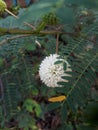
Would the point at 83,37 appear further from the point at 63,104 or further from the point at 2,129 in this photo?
the point at 2,129

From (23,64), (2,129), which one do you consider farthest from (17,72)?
(2,129)

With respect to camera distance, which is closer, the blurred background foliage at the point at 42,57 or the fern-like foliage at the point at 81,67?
the blurred background foliage at the point at 42,57

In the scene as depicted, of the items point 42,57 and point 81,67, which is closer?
point 81,67

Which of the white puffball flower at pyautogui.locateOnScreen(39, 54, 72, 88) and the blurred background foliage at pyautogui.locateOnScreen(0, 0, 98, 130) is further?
the white puffball flower at pyautogui.locateOnScreen(39, 54, 72, 88)

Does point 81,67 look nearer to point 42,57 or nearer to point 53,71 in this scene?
point 53,71

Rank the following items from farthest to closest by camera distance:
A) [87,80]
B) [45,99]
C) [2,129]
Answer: [45,99] < [2,129] < [87,80]

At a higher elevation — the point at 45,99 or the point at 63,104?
the point at 63,104

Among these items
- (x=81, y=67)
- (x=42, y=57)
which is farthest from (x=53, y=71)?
(x=42, y=57)

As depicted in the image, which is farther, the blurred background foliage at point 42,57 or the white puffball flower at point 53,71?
the white puffball flower at point 53,71
